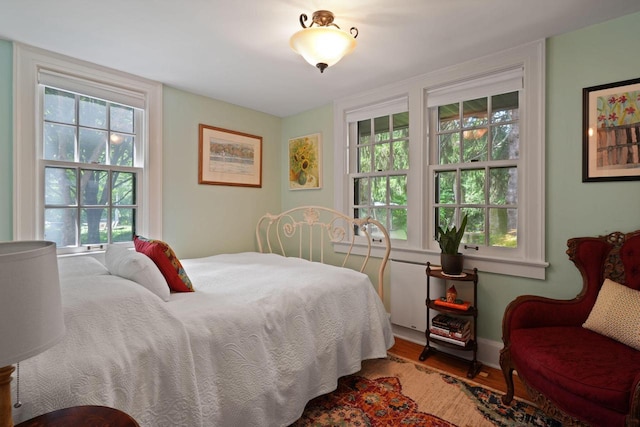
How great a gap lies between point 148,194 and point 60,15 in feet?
4.79

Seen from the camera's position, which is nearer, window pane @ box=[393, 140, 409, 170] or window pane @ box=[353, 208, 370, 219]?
window pane @ box=[393, 140, 409, 170]

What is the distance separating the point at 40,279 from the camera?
0.75 metres

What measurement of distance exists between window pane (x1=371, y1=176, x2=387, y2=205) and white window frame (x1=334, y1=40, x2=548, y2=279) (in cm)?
32

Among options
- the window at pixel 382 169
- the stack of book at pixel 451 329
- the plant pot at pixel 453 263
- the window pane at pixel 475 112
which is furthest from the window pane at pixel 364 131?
the stack of book at pixel 451 329

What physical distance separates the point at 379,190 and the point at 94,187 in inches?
104

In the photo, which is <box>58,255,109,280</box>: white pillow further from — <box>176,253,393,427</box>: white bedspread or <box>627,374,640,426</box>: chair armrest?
<box>627,374,640,426</box>: chair armrest

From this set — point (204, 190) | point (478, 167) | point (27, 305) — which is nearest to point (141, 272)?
point (27, 305)

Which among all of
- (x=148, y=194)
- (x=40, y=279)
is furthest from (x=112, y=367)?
(x=148, y=194)

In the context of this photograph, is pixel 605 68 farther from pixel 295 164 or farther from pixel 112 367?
pixel 112 367

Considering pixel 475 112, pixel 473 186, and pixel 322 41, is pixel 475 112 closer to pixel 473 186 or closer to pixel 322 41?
pixel 473 186

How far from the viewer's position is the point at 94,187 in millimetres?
2672

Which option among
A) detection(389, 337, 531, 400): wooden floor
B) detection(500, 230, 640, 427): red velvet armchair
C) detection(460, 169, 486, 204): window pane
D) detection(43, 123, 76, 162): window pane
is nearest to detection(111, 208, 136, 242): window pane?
detection(43, 123, 76, 162): window pane

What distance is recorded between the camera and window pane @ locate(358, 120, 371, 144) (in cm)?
338

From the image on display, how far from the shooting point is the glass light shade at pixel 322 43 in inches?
70.4
